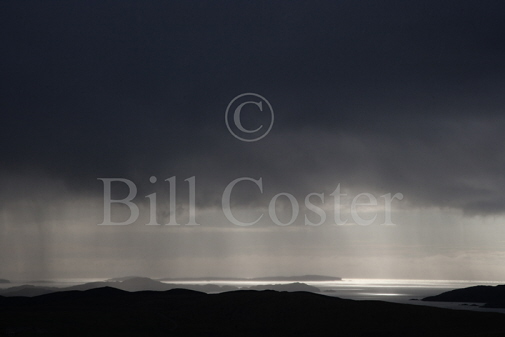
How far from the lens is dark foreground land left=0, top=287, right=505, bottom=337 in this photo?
390 feet

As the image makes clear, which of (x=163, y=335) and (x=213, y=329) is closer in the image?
(x=163, y=335)

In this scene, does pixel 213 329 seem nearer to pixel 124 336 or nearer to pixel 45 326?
pixel 124 336

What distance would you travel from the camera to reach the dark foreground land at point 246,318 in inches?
4685

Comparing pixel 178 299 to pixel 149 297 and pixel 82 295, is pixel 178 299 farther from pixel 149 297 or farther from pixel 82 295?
pixel 82 295

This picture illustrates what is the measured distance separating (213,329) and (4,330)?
43323mm

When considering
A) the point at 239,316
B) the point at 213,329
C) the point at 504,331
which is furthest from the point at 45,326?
the point at 504,331

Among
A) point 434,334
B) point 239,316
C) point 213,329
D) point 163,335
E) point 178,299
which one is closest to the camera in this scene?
point 434,334

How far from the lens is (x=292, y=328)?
418 feet

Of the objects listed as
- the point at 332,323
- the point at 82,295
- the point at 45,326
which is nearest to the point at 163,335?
the point at 45,326

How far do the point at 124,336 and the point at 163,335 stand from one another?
25.9 ft

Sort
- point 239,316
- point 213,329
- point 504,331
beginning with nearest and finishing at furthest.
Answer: point 504,331, point 213,329, point 239,316

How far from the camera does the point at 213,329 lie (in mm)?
127312

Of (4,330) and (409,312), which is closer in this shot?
(4,330)

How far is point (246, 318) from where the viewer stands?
141m
